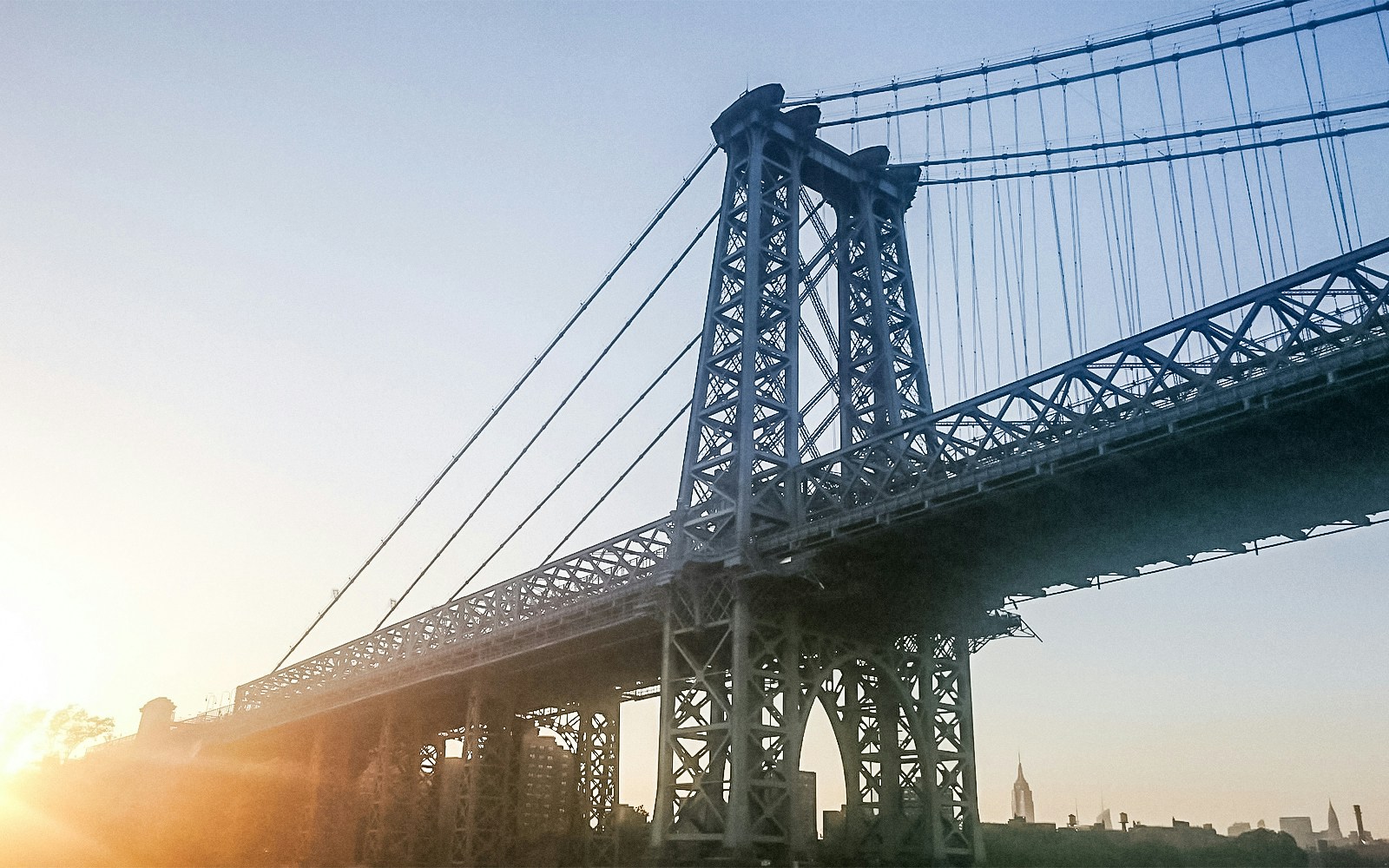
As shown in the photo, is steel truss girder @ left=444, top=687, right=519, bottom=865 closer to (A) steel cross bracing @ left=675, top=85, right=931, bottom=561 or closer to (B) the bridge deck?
(B) the bridge deck

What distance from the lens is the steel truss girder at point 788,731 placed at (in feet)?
107

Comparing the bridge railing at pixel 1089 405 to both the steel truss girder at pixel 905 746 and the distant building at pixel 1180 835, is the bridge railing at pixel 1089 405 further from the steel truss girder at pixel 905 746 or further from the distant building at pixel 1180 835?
the distant building at pixel 1180 835

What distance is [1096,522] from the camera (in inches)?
1205

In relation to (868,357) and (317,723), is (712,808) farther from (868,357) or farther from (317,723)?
(317,723)

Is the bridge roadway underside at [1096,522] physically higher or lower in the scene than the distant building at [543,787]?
higher

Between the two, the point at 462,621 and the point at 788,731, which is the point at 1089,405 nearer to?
the point at 788,731

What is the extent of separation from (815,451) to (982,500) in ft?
38.6

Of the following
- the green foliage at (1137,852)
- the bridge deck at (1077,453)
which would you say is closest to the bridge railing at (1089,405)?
the bridge deck at (1077,453)

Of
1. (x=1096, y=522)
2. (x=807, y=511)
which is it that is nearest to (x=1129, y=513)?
(x=1096, y=522)

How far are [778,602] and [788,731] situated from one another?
4.09 m

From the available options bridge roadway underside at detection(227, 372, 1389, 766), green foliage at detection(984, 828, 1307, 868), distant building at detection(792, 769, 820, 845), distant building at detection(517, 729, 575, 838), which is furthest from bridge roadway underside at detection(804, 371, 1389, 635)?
distant building at detection(517, 729, 575, 838)

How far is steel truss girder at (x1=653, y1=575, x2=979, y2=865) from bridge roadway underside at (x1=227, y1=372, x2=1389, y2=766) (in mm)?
1242

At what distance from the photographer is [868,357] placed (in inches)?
1647

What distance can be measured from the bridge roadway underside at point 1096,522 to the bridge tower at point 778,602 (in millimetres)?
1464
